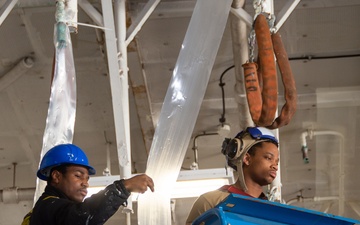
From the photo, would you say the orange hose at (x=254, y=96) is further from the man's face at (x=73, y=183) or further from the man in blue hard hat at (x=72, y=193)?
the man's face at (x=73, y=183)

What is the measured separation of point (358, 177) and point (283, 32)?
359 centimetres

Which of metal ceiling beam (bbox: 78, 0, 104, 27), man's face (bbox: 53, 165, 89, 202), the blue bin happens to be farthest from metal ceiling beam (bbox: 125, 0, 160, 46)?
the blue bin

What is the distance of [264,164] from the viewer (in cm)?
486

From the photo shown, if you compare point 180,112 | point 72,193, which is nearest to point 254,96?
point 180,112

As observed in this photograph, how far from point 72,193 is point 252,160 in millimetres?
1130

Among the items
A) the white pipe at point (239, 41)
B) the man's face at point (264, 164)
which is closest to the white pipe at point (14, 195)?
the white pipe at point (239, 41)

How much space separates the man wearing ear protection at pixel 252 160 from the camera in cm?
484

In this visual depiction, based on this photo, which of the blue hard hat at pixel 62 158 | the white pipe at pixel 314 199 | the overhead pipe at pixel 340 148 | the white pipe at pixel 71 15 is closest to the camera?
the blue hard hat at pixel 62 158

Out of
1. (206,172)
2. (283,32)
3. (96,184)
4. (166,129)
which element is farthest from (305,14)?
(166,129)

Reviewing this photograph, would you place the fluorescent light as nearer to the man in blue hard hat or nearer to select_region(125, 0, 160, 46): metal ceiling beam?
select_region(125, 0, 160, 46): metal ceiling beam

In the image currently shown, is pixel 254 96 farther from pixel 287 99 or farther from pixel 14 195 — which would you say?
pixel 14 195

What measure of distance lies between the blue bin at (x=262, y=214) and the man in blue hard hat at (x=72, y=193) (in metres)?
0.50

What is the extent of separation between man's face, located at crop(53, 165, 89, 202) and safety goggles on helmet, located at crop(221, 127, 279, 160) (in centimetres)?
96

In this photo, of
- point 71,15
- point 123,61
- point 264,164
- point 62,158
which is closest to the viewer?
point 62,158
